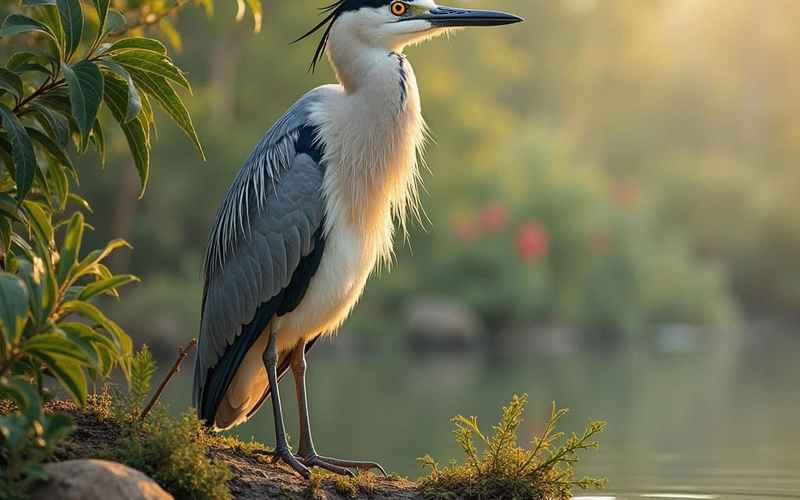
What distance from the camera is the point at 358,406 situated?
13.1 m

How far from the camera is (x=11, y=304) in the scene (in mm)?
3705

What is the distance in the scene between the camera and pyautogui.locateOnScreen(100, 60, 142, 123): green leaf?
13.9ft

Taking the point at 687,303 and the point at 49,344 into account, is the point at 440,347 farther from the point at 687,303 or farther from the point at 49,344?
the point at 49,344

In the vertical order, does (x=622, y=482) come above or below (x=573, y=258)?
below

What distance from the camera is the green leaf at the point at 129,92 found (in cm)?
423

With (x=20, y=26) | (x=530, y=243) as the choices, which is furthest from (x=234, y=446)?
(x=530, y=243)

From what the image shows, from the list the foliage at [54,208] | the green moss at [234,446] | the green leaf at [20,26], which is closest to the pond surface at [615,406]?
the green moss at [234,446]

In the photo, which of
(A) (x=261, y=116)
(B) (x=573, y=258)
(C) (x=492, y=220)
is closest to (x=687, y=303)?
(B) (x=573, y=258)

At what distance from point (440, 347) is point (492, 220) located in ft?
10.6

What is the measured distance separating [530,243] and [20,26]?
20.1 metres

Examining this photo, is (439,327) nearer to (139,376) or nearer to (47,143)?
(139,376)

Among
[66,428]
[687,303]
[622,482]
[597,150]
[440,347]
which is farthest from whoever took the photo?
[597,150]

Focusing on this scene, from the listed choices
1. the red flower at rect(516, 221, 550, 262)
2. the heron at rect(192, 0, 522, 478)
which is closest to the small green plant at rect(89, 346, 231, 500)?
the heron at rect(192, 0, 522, 478)

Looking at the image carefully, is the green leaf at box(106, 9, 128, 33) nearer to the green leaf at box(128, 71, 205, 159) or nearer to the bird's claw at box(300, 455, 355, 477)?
the green leaf at box(128, 71, 205, 159)
